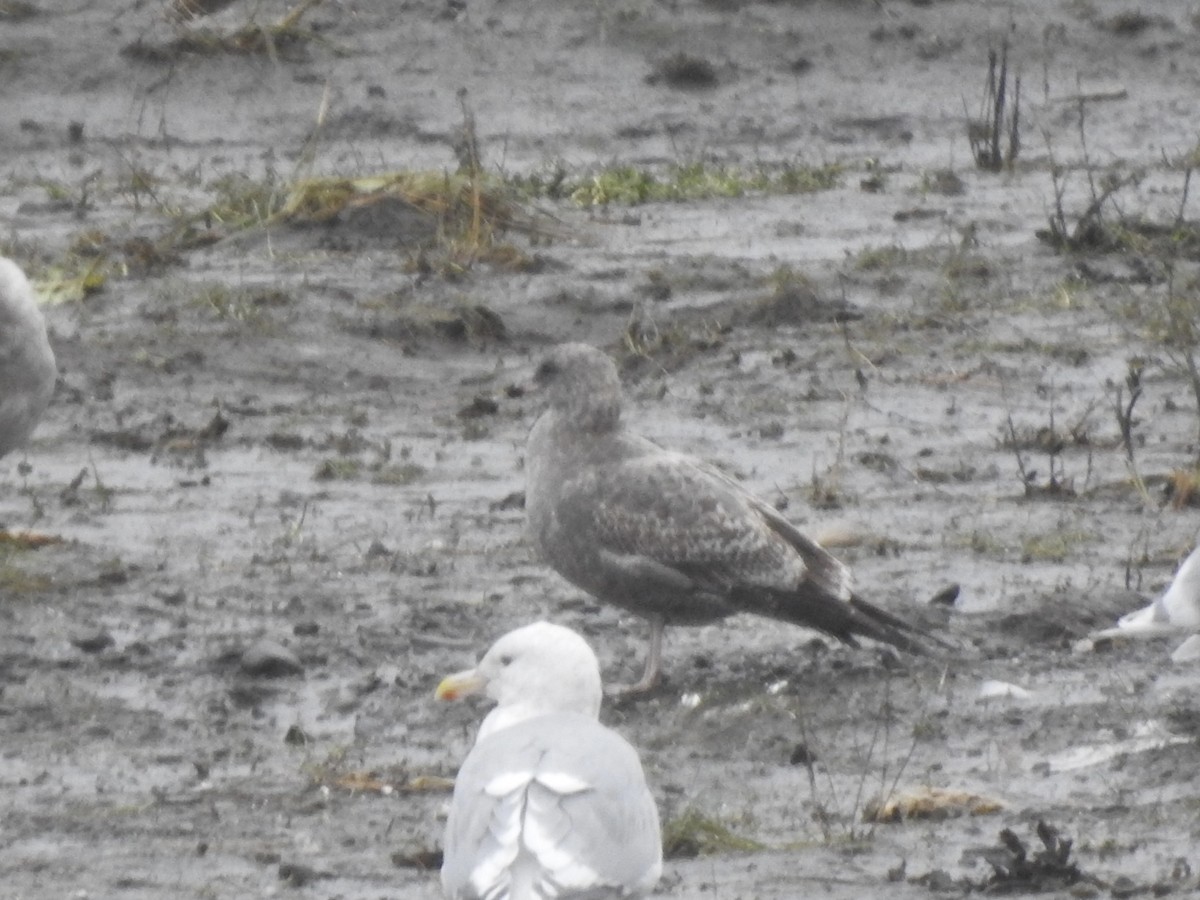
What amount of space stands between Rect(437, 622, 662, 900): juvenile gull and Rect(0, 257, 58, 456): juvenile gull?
3981 mm

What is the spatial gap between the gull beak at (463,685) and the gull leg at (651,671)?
132 centimetres

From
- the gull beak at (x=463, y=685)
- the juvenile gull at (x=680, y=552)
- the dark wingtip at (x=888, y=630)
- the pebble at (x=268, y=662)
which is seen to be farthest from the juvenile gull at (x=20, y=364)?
the gull beak at (x=463, y=685)

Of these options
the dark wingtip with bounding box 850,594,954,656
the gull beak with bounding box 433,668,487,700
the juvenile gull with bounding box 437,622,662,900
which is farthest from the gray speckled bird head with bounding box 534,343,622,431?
the juvenile gull with bounding box 437,622,662,900

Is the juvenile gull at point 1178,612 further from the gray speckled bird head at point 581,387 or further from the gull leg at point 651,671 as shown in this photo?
the gray speckled bird head at point 581,387

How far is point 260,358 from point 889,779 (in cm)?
525

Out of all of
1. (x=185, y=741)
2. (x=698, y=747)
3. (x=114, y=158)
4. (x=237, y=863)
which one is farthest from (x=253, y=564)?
(x=114, y=158)

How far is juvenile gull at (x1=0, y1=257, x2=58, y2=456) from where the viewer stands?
8984 mm

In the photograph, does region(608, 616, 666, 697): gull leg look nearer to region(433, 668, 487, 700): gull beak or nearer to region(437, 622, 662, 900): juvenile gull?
region(433, 668, 487, 700): gull beak

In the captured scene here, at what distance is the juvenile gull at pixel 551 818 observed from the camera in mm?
4672

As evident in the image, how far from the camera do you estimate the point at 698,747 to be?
6.95m

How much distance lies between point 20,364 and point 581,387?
2.12 meters

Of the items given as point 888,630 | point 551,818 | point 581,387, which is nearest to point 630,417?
point 581,387

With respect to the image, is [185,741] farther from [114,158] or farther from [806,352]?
[114,158]

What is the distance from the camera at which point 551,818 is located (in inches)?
189
